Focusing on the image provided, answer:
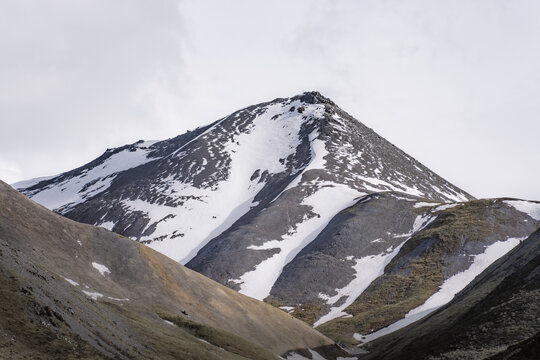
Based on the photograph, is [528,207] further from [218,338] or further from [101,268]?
[101,268]

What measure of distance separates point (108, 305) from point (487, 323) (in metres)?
40.1

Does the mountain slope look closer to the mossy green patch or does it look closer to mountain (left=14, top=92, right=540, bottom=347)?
mountain (left=14, top=92, right=540, bottom=347)

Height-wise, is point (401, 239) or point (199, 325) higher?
point (401, 239)

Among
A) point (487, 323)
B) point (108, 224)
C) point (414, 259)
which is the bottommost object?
point (487, 323)

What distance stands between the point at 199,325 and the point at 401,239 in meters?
87.3

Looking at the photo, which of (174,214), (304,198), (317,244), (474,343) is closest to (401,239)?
(317,244)

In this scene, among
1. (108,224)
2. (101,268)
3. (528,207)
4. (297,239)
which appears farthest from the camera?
(108,224)

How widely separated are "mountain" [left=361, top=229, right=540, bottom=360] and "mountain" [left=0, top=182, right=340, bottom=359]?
65.1 ft

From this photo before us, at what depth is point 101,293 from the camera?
67.9 meters

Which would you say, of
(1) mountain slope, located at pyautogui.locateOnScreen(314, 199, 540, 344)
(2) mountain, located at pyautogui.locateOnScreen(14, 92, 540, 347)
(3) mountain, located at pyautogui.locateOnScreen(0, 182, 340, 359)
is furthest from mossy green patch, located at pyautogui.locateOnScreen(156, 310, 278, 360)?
(1) mountain slope, located at pyautogui.locateOnScreen(314, 199, 540, 344)

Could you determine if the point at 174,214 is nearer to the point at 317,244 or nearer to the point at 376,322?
the point at 317,244

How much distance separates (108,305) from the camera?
61.7 m

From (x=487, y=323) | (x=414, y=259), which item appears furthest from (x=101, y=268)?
(x=414, y=259)

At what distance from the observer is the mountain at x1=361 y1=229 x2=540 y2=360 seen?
170ft
